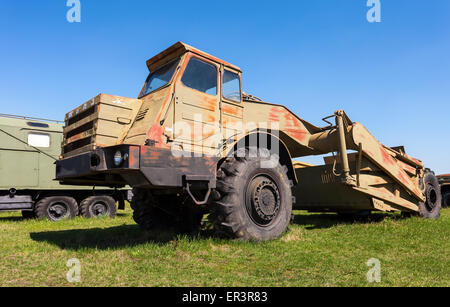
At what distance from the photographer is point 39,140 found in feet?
38.9

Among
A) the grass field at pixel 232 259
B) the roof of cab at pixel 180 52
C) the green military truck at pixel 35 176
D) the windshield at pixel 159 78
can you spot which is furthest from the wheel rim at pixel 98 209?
the roof of cab at pixel 180 52

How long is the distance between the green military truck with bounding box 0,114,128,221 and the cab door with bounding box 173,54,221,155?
27.4 feet

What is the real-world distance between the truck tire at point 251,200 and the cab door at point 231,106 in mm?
468

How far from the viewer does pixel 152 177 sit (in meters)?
4.50

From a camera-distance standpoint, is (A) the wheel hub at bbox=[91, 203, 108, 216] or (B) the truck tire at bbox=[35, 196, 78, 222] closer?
(B) the truck tire at bbox=[35, 196, 78, 222]

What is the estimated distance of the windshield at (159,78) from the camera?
5.81m

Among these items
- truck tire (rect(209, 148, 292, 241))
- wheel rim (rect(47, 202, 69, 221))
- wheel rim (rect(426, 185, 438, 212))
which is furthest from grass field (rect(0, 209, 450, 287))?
wheel rim (rect(47, 202, 69, 221))

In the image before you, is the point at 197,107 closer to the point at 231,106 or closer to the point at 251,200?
the point at 231,106

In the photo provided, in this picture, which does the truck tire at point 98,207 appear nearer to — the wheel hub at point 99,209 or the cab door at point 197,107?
the wheel hub at point 99,209

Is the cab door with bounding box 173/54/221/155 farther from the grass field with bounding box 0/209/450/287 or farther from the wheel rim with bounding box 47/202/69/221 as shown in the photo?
the wheel rim with bounding box 47/202/69/221

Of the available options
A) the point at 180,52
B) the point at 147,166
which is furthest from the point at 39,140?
the point at 147,166

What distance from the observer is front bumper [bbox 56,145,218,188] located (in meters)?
4.41

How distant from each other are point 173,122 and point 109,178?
4.87 ft
